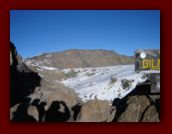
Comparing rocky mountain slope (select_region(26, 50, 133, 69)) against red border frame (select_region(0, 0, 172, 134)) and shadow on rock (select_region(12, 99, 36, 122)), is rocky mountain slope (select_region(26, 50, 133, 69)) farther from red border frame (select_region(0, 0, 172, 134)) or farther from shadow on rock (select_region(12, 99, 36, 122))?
shadow on rock (select_region(12, 99, 36, 122))

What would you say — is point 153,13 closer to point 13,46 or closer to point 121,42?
point 121,42

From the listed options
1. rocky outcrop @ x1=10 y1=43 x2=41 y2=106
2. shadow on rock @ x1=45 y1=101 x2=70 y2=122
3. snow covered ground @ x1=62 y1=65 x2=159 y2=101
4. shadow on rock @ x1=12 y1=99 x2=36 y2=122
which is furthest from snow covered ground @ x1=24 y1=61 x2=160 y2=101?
shadow on rock @ x1=12 y1=99 x2=36 y2=122

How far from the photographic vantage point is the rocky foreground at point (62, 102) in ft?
17.2

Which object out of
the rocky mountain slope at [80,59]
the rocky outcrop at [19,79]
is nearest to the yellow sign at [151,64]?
the rocky mountain slope at [80,59]

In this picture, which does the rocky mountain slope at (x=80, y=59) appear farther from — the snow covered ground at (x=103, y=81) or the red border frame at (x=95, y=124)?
the red border frame at (x=95, y=124)

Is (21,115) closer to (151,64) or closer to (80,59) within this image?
(80,59)

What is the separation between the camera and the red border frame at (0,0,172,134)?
5230 mm

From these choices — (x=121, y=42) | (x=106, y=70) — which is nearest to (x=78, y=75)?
(x=106, y=70)

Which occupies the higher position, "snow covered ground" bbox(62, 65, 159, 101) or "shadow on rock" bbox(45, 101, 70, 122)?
"snow covered ground" bbox(62, 65, 159, 101)

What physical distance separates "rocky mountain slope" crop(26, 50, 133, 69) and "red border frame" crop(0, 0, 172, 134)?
42cm

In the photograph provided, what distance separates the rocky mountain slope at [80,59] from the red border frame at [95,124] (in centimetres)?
42

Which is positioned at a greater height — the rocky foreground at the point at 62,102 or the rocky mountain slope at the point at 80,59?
the rocky mountain slope at the point at 80,59

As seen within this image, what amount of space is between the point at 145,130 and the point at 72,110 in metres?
0.94

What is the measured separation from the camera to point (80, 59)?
5.38m
